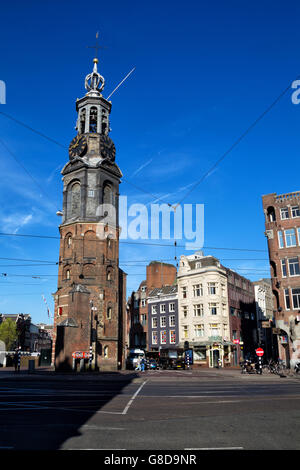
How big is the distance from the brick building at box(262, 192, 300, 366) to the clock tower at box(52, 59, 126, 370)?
1935 cm

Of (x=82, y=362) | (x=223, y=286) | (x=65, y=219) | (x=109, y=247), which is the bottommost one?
(x=82, y=362)

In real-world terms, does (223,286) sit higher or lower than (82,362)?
higher

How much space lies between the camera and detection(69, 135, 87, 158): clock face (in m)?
50.4

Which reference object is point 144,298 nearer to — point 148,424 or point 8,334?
point 8,334

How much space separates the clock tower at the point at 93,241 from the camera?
44.2m

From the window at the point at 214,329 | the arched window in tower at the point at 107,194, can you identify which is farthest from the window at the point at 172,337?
the arched window in tower at the point at 107,194

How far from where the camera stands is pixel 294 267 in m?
39.2

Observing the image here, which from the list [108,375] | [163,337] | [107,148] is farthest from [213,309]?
[107,148]

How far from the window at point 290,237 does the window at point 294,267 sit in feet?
5.72

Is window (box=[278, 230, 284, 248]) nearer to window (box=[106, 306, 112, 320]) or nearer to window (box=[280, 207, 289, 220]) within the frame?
window (box=[280, 207, 289, 220])
